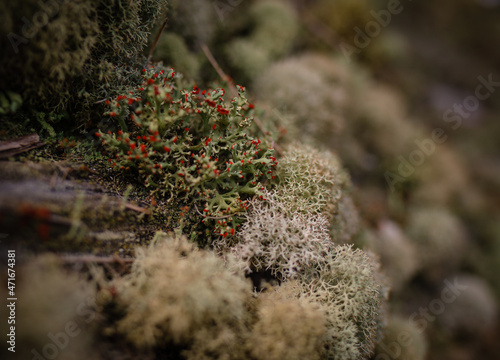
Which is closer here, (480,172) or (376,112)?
(376,112)

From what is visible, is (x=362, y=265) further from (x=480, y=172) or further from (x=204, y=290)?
(x=480, y=172)

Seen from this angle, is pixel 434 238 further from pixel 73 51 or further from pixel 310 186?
Result: pixel 73 51

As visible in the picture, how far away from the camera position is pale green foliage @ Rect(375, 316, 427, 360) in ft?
12.4

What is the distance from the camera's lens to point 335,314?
2568mm

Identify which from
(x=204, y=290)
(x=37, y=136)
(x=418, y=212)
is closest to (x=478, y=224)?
(x=418, y=212)

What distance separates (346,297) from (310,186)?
114 centimetres

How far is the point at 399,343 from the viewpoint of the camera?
158 inches

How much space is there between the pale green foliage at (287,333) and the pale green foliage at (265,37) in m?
4.02

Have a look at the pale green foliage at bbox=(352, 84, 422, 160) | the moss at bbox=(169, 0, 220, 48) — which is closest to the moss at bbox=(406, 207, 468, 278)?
the pale green foliage at bbox=(352, 84, 422, 160)

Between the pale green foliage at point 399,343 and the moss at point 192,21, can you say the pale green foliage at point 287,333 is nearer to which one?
the pale green foliage at point 399,343

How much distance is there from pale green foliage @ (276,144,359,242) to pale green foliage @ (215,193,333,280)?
18 cm

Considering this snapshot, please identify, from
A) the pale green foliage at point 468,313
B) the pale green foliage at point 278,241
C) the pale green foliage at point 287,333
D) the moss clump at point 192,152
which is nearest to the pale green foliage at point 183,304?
the pale green foliage at point 287,333

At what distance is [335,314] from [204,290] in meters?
1.27

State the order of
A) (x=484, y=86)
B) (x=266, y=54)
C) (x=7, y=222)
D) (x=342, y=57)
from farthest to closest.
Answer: (x=484, y=86) < (x=342, y=57) < (x=266, y=54) < (x=7, y=222)
